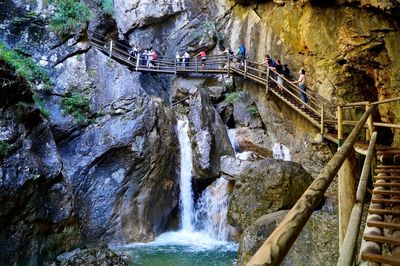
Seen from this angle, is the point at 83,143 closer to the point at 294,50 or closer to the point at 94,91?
the point at 94,91

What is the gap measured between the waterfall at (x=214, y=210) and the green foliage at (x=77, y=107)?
5.54 meters

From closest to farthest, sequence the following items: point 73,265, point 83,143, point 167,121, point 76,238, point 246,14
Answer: point 73,265 < point 76,238 < point 83,143 < point 167,121 < point 246,14

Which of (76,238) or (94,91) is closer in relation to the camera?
(76,238)

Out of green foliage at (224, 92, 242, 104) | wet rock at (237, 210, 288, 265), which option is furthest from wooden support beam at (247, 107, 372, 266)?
green foliage at (224, 92, 242, 104)

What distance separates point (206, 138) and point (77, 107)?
5.13 m

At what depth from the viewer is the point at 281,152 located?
1432 cm

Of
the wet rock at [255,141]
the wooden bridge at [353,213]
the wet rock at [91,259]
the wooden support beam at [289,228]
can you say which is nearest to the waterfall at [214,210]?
the wet rock at [255,141]

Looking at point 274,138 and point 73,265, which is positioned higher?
point 274,138

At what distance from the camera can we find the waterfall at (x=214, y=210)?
474 inches

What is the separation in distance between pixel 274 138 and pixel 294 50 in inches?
159

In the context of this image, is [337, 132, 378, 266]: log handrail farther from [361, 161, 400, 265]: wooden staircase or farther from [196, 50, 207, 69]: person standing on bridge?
[196, 50, 207, 69]: person standing on bridge

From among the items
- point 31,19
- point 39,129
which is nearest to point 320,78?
point 39,129

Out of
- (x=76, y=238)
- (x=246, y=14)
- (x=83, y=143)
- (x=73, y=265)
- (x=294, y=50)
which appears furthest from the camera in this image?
(x=246, y=14)

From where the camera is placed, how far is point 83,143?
1194 centimetres
